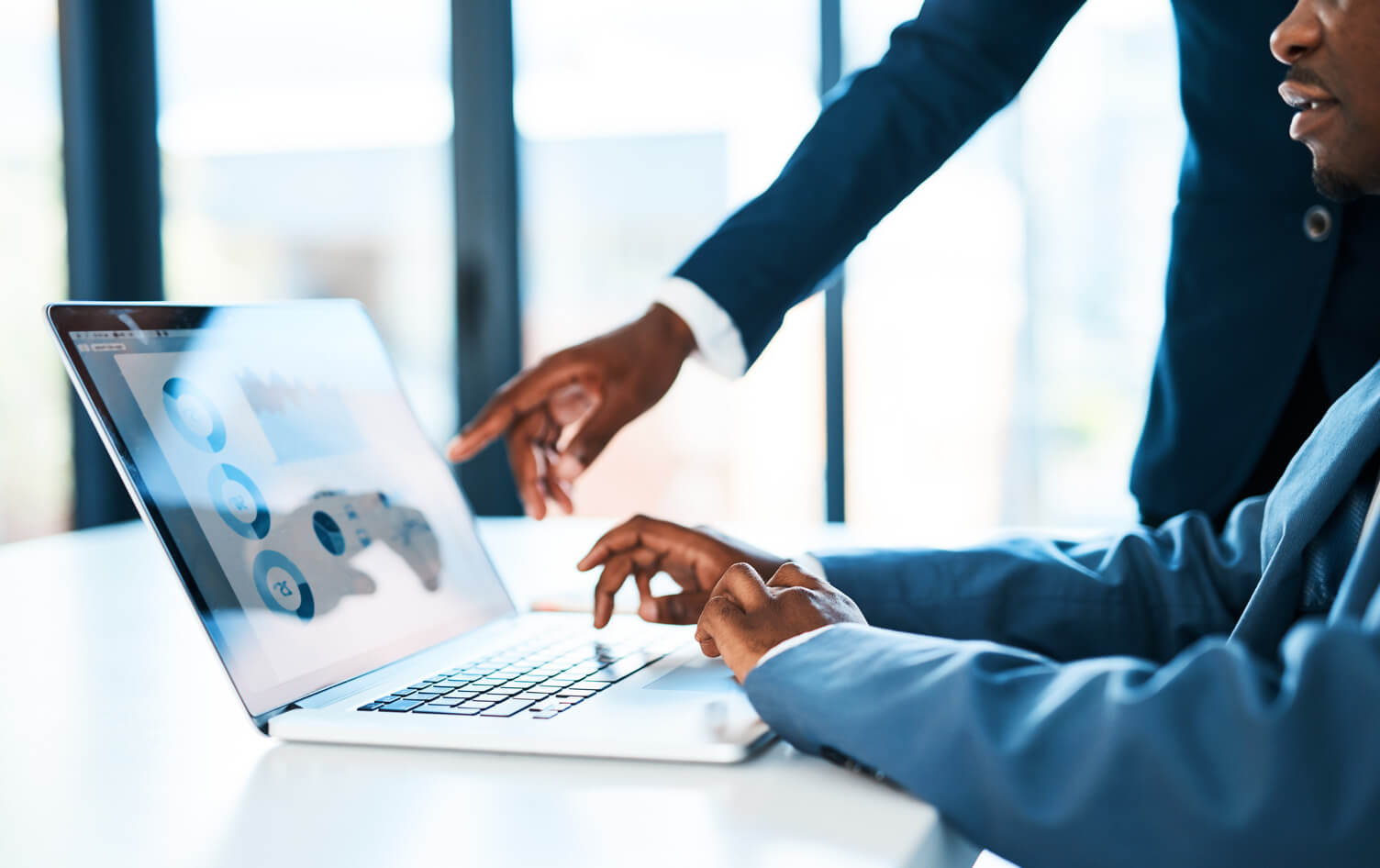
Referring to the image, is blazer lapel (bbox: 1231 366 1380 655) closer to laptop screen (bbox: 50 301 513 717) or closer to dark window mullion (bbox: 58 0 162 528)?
laptop screen (bbox: 50 301 513 717)

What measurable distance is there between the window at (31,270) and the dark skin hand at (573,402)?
2.29 m

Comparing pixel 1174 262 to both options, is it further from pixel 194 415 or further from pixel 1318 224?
pixel 194 415

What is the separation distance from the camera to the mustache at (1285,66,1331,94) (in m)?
0.95

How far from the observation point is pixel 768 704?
56cm

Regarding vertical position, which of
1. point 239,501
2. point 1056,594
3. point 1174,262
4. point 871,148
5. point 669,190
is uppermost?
point 669,190

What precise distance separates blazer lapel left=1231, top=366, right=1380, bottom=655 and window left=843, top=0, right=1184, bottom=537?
215cm

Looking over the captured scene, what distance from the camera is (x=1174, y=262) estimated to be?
3.79ft

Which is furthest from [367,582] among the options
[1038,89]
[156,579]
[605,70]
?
[1038,89]

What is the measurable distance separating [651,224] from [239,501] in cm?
245

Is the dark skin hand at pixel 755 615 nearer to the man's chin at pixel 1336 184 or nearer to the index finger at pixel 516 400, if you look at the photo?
the index finger at pixel 516 400

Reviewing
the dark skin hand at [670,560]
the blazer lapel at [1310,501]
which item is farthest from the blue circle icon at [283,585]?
the blazer lapel at [1310,501]

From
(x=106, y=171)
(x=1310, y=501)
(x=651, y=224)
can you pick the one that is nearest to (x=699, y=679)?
(x=1310, y=501)

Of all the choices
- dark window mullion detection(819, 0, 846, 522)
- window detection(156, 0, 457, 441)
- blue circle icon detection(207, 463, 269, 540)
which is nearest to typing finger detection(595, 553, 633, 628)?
blue circle icon detection(207, 463, 269, 540)

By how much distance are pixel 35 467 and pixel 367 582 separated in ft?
8.28
